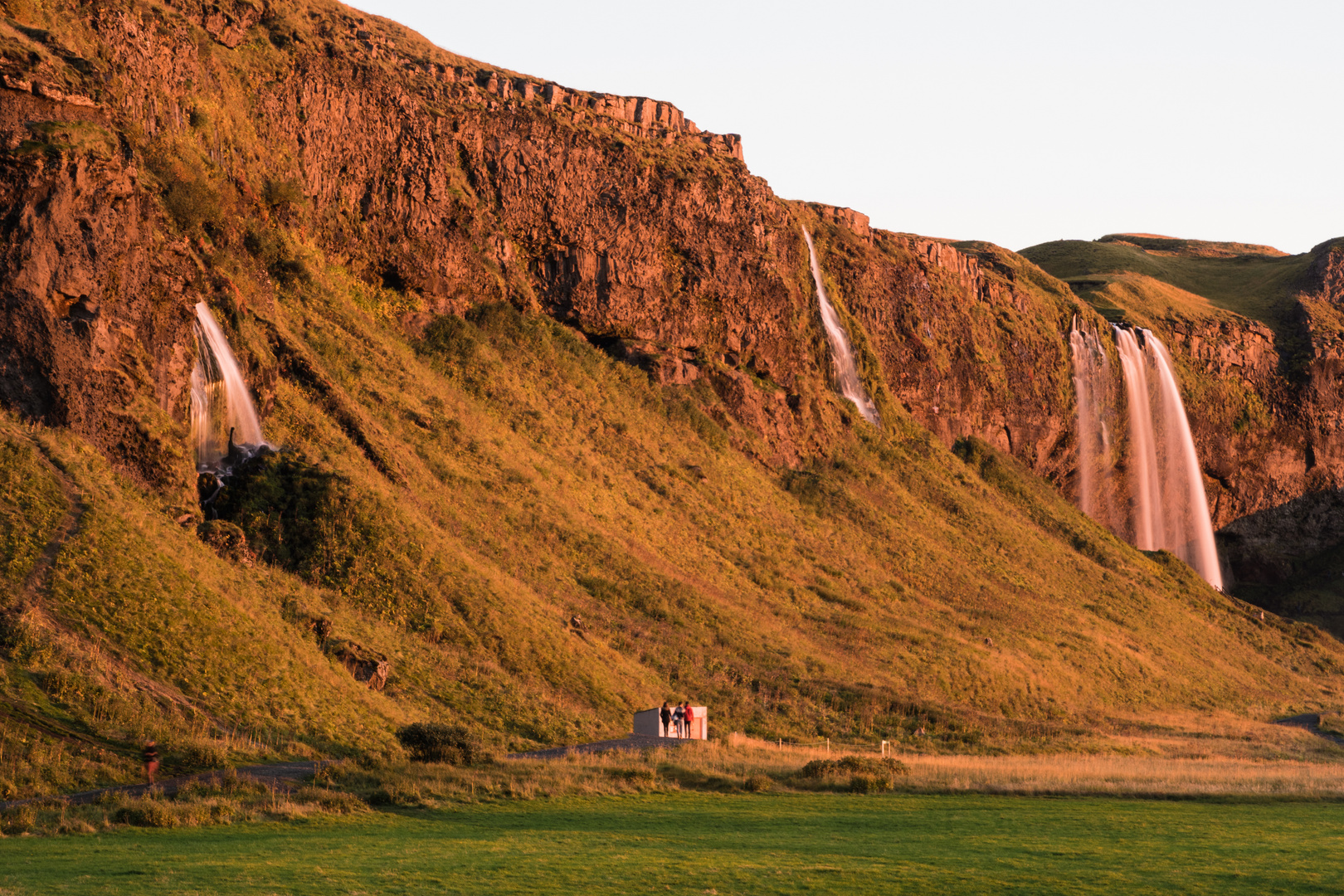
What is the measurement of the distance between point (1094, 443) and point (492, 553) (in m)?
70.7

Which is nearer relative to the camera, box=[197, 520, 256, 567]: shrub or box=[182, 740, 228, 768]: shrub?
box=[182, 740, 228, 768]: shrub

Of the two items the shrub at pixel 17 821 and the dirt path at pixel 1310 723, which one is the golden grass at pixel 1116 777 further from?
the dirt path at pixel 1310 723

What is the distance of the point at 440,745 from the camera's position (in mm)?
30531

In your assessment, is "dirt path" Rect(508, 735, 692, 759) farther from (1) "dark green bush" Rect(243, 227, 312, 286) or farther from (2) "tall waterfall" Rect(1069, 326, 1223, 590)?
(2) "tall waterfall" Rect(1069, 326, 1223, 590)

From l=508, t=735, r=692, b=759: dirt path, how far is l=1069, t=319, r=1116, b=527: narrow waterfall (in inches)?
2982

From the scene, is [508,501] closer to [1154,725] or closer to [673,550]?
[673,550]

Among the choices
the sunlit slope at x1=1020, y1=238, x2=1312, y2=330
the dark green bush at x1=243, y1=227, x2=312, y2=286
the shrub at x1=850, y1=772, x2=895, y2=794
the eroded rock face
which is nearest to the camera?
the shrub at x1=850, y1=772, x2=895, y2=794

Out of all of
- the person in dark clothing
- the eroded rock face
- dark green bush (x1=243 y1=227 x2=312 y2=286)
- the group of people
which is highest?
dark green bush (x1=243 y1=227 x2=312 y2=286)

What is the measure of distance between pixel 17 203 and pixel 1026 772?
116ft

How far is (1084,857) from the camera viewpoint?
20.2m

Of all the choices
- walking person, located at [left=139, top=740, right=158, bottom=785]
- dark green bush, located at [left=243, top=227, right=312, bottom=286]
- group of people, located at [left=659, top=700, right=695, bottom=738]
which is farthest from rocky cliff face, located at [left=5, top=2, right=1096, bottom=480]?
group of people, located at [left=659, top=700, right=695, bottom=738]

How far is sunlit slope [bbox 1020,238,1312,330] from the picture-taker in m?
130

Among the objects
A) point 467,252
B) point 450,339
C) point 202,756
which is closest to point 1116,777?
point 202,756

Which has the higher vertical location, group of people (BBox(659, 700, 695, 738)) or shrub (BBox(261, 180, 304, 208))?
shrub (BBox(261, 180, 304, 208))
